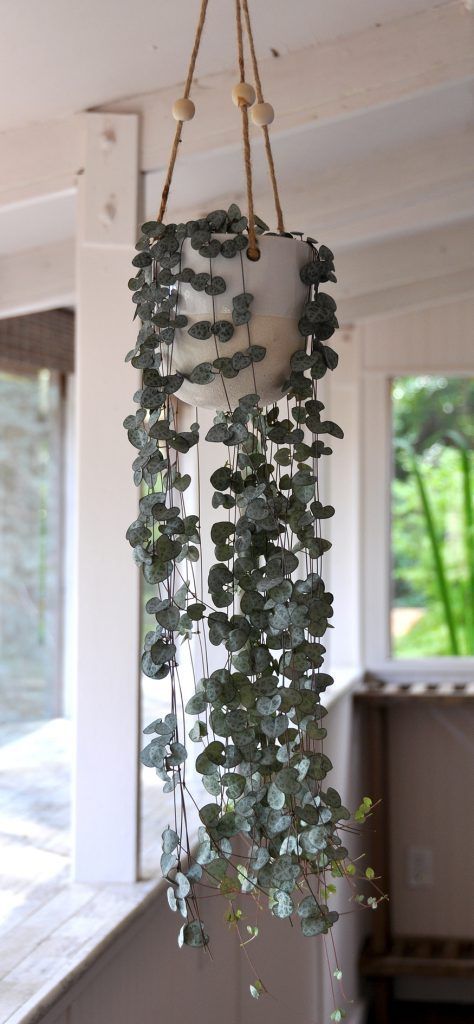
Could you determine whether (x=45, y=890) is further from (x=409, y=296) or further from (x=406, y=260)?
(x=409, y=296)

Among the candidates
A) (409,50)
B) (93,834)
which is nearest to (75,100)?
(409,50)

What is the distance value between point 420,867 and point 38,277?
138 inches

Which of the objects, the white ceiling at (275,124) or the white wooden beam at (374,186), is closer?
the white ceiling at (275,124)

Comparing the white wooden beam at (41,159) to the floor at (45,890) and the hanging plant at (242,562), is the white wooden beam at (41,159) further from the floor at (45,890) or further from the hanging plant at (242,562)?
the floor at (45,890)

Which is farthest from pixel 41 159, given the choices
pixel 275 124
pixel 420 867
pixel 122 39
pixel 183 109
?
pixel 420 867

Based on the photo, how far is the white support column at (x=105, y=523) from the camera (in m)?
2.17

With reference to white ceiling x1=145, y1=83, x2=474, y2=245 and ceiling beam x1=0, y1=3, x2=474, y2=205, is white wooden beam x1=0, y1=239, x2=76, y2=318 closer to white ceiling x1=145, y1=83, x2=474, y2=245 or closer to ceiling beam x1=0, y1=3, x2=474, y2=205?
white ceiling x1=145, y1=83, x2=474, y2=245

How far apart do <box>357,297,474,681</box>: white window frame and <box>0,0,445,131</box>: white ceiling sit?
314 centimetres

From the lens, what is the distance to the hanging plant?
133 cm

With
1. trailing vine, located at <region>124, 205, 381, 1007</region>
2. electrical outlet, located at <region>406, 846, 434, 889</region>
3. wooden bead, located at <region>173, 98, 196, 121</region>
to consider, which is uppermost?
wooden bead, located at <region>173, 98, 196, 121</region>

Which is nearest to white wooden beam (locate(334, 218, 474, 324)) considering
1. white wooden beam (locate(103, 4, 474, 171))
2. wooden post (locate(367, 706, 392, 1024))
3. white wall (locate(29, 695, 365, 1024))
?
white wall (locate(29, 695, 365, 1024))

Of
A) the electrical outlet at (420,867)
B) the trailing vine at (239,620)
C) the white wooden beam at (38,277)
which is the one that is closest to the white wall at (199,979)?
the trailing vine at (239,620)

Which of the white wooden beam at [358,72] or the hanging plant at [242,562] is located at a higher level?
the white wooden beam at [358,72]

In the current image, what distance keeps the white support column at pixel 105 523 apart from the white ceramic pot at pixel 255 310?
82 centimetres
